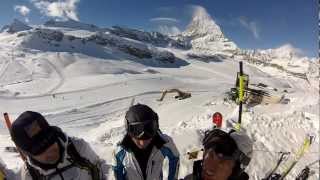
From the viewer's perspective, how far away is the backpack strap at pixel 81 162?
3.95 metres

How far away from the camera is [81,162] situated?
13.1 feet

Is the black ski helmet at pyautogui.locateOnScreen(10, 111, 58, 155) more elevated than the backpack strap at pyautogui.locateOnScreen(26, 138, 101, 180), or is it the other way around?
the black ski helmet at pyautogui.locateOnScreen(10, 111, 58, 155)

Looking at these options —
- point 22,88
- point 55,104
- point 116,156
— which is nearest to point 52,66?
point 22,88

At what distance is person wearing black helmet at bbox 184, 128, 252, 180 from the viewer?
348 cm

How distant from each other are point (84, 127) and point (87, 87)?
103 ft

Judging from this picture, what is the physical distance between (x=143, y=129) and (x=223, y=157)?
1.14 meters

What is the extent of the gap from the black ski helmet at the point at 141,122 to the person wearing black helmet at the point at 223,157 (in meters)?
0.82

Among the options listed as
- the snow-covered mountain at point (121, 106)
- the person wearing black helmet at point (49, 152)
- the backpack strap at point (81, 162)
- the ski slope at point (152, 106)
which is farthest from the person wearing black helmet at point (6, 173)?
the snow-covered mountain at point (121, 106)

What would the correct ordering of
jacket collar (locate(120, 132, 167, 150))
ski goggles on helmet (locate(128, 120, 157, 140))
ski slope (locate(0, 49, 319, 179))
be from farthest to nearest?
ski slope (locate(0, 49, 319, 179))
jacket collar (locate(120, 132, 167, 150))
ski goggles on helmet (locate(128, 120, 157, 140))

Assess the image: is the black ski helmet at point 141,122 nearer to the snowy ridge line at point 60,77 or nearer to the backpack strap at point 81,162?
the backpack strap at point 81,162

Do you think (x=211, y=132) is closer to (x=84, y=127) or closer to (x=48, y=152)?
(x=48, y=152)

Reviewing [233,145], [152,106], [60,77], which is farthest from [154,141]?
[60,77]

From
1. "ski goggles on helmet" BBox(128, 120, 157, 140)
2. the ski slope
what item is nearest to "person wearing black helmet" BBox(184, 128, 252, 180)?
"ski goggles on helmet" BBox(128, 120, 157, 140)

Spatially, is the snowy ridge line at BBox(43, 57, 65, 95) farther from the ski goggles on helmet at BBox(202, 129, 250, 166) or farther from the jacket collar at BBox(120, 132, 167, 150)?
the ski goggles on helmet at BBox(202, 129, 250, 166)
